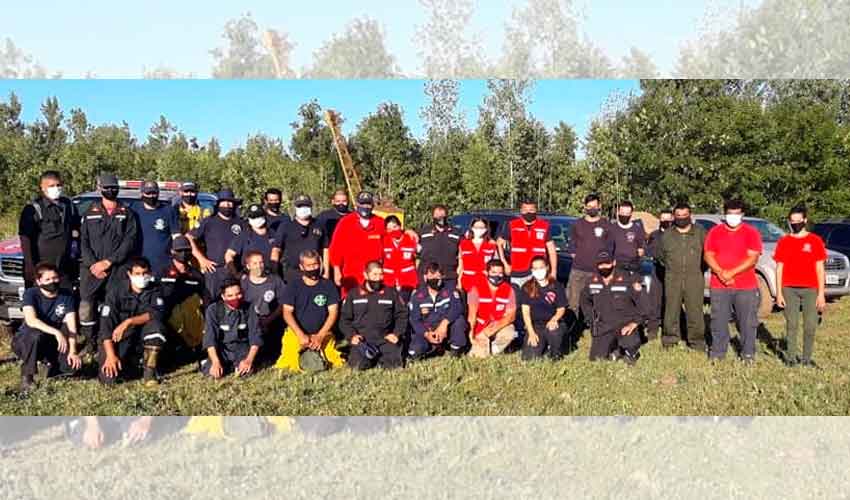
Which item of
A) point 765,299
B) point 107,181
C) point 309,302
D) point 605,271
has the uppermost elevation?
point 107,181

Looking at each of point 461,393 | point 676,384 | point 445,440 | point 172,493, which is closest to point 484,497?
point 445,440

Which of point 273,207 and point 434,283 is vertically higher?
point 273,207

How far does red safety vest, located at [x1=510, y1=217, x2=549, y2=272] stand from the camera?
9078mm

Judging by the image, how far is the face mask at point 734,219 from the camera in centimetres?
848

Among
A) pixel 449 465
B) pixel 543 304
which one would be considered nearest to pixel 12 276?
pixel 543 304

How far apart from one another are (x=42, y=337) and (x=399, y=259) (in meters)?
3.67

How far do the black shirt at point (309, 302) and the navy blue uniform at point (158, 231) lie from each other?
1368mm

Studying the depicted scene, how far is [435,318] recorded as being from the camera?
27.8ft

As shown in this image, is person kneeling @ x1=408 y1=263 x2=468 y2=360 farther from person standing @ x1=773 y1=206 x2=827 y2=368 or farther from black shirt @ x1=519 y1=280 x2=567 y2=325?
person standing @ x1=773 y1=206 x2=827 y2=368

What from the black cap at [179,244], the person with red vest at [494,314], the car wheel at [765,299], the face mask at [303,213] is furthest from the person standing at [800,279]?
the black cap at [179,244]

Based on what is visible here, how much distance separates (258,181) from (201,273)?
6.34 metres

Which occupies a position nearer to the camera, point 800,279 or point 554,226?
point 800,279

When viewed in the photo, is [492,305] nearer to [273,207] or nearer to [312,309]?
[312,309]

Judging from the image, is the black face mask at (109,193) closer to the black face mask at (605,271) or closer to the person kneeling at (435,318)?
the person kneeling at (435,318)
